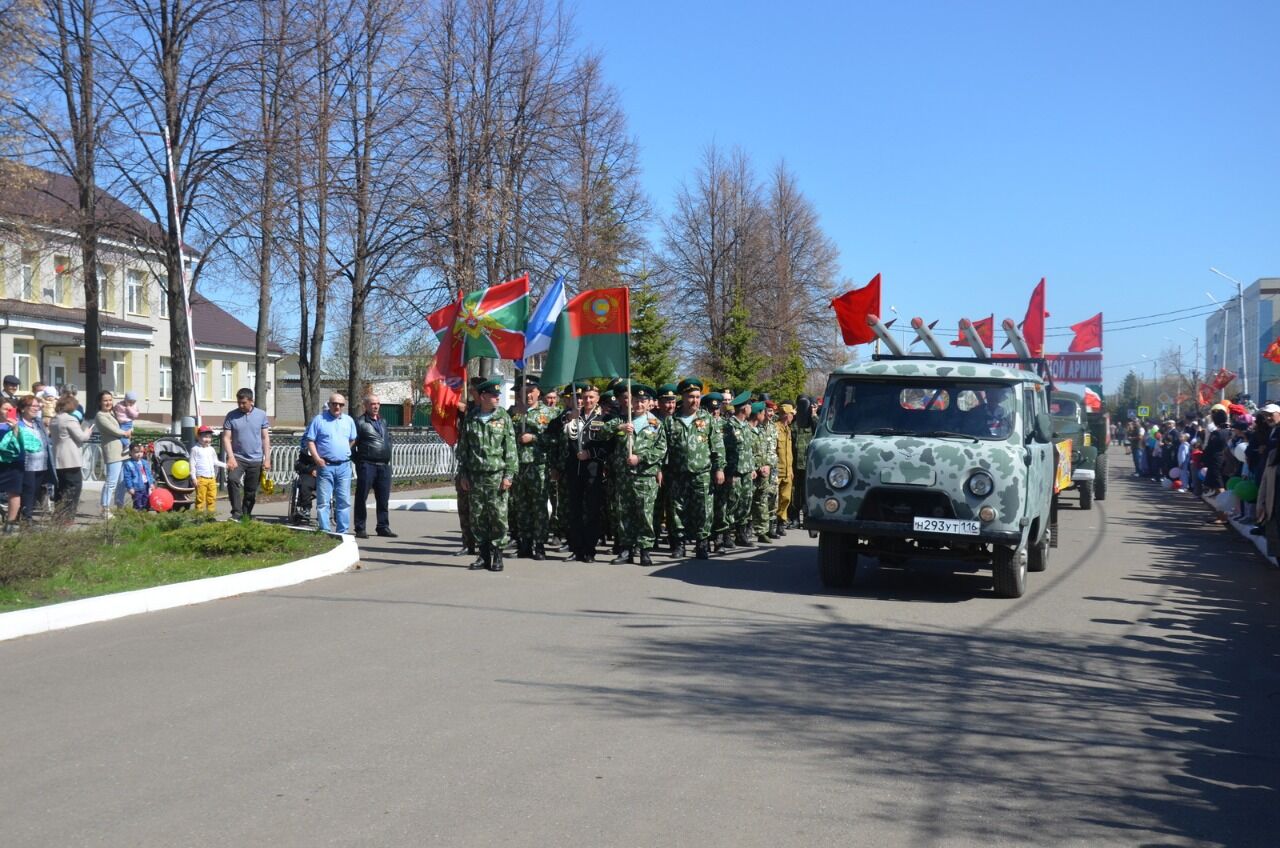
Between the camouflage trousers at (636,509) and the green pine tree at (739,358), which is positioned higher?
the green pine tree at (739,358)

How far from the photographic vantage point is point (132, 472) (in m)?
17.7

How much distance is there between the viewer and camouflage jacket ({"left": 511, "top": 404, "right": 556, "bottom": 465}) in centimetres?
1377

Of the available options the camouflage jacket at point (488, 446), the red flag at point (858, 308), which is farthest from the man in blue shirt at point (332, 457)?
the red flag at point (858, 308)

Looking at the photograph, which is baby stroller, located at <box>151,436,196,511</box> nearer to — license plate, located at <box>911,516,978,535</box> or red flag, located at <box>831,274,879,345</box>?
red flag, located at <box>831,274,879,345</box>

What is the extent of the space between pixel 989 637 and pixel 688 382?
5684 millimetres

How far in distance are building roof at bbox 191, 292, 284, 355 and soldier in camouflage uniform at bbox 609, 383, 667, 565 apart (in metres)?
47.5

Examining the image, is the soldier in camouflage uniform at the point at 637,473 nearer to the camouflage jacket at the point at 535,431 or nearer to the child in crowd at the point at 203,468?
the camouflage jacket at the point at 535,431

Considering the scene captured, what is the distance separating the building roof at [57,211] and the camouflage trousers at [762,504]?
1255 cm

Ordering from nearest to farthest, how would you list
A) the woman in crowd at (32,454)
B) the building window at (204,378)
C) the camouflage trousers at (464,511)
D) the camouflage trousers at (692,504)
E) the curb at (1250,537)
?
the camouflage trousers at (464,511), the camouflage trousers at (692,504), the woman in crowd at (32,454), the curb at (1250,537), the building window at (204,378)

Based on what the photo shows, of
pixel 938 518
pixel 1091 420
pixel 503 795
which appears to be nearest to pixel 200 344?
pixel 1091 420

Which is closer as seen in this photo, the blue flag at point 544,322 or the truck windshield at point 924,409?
the truck windshield at point 924,409

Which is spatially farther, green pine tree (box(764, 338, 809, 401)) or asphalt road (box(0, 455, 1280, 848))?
green pine tree (box(764, 338, 809, 401))

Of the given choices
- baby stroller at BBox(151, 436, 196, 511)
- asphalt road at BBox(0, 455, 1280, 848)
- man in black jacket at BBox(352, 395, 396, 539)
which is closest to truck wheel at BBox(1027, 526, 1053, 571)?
asphalt road at BBox(0, 455, 1280, 848)

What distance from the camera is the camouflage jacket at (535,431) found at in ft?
45.2
